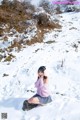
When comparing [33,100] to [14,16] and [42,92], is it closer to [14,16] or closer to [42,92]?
[42,92]

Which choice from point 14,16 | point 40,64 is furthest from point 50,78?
point 14,16

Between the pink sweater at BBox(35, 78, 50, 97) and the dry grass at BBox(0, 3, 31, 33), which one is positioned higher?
the dry grass at BBox(0, 3, 31, 33)

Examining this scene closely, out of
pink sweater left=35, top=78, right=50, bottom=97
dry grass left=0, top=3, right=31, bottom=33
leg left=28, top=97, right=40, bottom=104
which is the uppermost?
dry grass left=0, top=3, right=31, bottom=33

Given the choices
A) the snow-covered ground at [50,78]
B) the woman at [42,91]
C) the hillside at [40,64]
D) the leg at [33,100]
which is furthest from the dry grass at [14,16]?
the leg at [33,100]

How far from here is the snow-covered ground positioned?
8120mm

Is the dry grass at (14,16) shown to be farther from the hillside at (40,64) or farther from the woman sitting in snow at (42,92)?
the woman sitting in snow at (42,92)

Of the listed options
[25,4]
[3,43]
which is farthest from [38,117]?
[25,4]

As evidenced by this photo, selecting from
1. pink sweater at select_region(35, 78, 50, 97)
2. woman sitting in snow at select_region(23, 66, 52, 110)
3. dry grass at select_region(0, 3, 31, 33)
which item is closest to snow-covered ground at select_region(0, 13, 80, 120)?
woman sitting in snow at select_region(23, 66, 52, 110)

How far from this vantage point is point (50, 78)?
12406 millimetres

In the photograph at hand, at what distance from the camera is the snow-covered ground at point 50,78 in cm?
812

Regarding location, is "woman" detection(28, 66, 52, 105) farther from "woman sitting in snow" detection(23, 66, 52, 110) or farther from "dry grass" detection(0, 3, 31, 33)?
"dry grass" detection(0, 3, 31, 33)

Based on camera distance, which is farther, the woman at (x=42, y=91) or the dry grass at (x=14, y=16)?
the dry grass at (x=14, y=16)

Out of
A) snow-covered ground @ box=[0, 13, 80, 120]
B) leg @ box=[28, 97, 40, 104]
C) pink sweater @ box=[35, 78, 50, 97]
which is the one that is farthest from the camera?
pink sweater @ box=[35, 78, 50, 97]

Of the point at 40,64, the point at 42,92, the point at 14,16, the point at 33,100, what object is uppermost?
the point at 14,16
